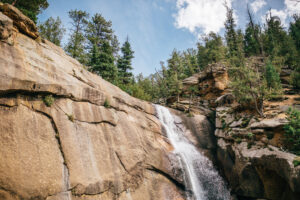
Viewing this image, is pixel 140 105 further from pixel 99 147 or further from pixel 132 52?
pixel 132 52

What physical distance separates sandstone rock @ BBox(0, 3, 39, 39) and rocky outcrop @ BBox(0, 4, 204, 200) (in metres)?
0.05

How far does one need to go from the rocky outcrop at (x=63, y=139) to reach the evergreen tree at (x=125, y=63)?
21.2m

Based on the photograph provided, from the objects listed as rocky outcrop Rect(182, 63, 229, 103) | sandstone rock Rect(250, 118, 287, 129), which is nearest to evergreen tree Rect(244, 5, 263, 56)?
rocky outcrop Rect(182, 63, 229, 103)

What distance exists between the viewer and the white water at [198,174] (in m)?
11.6

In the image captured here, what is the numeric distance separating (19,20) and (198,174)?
16129 millimetres

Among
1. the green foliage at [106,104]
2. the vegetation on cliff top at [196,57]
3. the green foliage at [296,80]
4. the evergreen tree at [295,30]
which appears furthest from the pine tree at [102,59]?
the evergreen tree at [295,30]

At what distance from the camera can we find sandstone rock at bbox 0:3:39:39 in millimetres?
8352

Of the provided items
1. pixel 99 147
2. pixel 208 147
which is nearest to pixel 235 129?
pixel 208 147

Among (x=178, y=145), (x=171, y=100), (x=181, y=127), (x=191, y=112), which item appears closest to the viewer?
(x=178, y=145)

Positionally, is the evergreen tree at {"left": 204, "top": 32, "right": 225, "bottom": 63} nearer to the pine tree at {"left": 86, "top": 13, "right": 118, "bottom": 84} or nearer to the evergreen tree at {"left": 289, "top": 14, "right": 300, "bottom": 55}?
the evergreen tree at {"left": 289, "top": 14, "right": 300, "bottom": 55}

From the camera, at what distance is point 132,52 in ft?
116

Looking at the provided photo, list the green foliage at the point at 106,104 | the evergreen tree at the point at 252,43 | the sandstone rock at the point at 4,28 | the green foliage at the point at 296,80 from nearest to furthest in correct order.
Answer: the sandstone rock at the point at 4,28, the green foliage at the point at 106,104, the green foliage at the point at 296,80, the evergreen tree at the point at 252,43

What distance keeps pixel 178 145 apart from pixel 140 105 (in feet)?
18.2

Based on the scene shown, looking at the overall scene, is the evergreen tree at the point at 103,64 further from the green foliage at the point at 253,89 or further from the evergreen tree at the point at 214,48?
→ the evergreen tree at the point at 214,48
